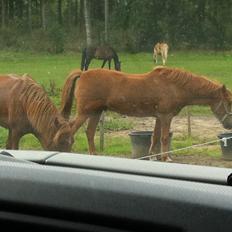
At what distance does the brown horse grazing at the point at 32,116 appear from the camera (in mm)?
5605

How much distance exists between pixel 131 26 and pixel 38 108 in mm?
6754

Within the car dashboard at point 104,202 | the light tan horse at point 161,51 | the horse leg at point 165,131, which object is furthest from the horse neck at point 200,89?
the car dashboard at point 104,202

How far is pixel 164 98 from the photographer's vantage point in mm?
6105

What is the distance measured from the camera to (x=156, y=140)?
5.93m

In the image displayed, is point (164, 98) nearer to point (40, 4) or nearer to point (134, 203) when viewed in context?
point (134, 203)

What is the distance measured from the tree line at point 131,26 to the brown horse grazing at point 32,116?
4649 mm

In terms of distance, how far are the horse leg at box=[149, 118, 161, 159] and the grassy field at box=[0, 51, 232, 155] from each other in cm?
18

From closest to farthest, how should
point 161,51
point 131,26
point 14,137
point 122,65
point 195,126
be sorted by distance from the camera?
point 14,137
point 195,126
point 122,65
point 161,51
point 131,26

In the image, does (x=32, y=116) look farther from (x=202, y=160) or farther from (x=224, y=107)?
(x=224, y=107)

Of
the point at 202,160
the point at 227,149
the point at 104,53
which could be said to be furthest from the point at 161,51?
the point at 227,149

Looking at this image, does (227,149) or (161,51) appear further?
(161,51)

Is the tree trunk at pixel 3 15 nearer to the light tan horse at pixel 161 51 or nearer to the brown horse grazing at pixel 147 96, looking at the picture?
the light tan horse at pixel 161 51

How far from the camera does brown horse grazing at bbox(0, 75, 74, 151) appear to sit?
18.4 ft

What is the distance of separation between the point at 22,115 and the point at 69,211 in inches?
192
